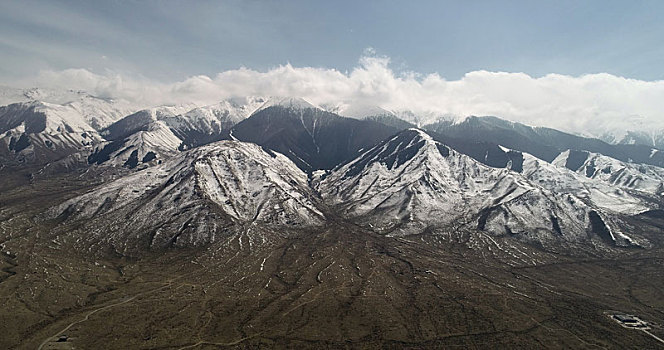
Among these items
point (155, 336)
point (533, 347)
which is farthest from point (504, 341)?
point (155, 336)

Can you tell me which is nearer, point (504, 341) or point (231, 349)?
point (231, 349)

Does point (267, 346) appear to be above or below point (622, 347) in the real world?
below

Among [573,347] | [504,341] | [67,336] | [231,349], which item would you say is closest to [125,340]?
[67,336]

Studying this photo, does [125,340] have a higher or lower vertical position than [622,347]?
lower

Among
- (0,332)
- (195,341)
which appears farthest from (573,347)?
(0,332)

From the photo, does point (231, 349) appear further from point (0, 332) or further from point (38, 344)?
point (0, 332)

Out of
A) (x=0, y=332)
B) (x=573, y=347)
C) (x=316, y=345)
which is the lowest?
(x=0, y=332)

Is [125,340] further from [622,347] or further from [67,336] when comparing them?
[622,347]

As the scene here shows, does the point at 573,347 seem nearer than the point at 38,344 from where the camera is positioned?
No

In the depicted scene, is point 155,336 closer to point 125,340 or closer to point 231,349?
point 125,340
